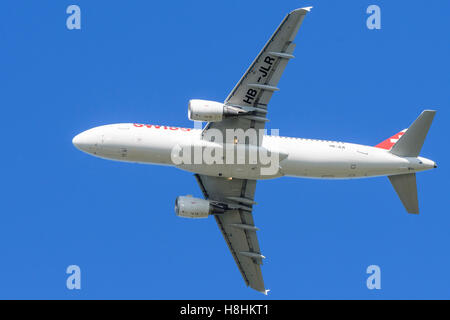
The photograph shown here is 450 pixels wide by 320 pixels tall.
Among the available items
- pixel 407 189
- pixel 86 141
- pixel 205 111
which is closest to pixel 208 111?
pixel 205 111

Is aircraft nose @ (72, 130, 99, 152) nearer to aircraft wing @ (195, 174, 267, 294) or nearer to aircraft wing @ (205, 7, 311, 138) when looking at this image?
aircraft wing @ (205, 7, 311, 138)

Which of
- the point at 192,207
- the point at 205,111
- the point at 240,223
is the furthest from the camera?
the point at 240,223

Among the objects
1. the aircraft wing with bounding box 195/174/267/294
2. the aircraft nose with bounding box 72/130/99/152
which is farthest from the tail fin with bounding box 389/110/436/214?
the aircraft nose with bounding box 72/130/99/152

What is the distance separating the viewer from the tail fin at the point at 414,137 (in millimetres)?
55156

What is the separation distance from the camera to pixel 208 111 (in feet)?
168

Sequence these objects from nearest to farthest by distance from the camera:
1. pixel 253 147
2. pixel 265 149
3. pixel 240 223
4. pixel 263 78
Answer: pixel 263 78, pixel 253 147, pixel 265 149, pixel 240 223

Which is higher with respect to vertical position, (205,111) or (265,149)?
(205,111)

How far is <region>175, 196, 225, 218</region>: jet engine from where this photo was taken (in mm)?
56031

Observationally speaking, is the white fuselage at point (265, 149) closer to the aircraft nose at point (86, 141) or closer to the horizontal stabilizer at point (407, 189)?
the aircraft nose at point (86, 141)

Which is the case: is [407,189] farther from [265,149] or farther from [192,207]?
[192,207]

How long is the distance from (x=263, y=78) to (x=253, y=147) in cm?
546

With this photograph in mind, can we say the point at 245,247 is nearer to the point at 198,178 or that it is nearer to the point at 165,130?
the point at 198,178

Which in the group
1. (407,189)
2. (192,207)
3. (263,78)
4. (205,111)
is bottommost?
(192,207)

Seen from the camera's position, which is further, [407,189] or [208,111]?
[407,189]
